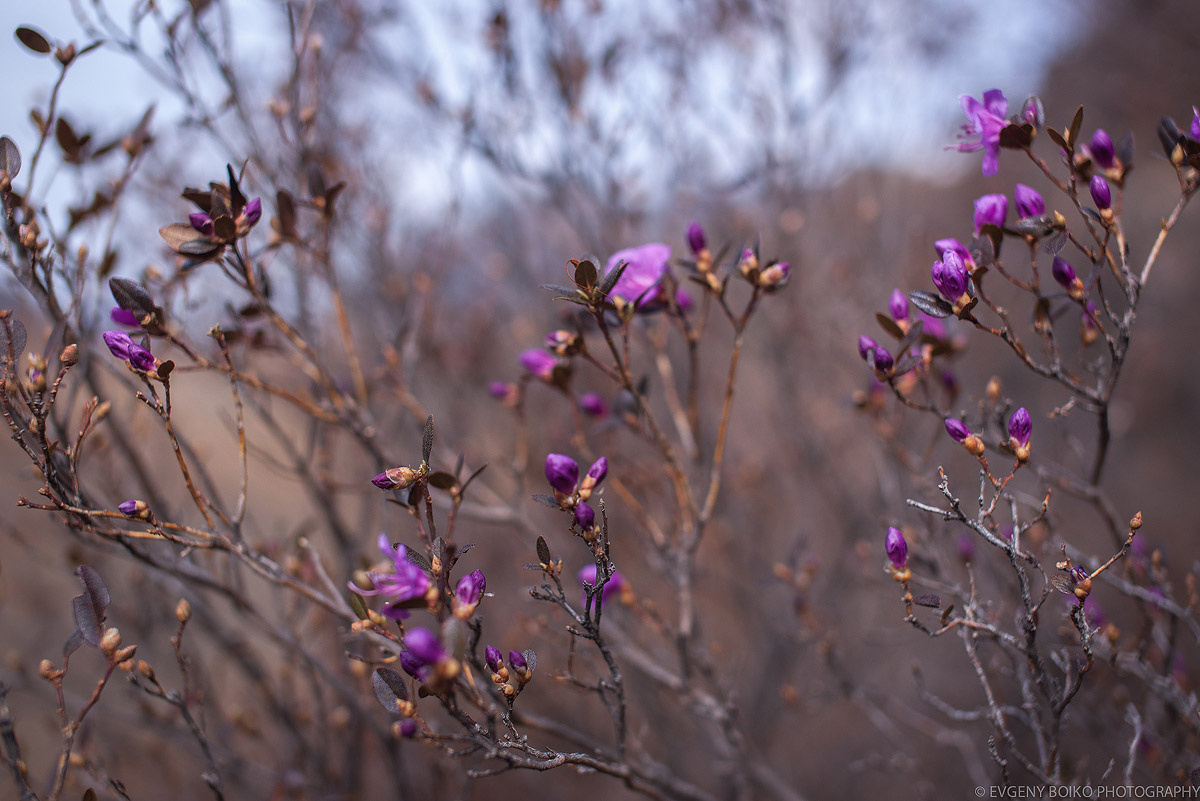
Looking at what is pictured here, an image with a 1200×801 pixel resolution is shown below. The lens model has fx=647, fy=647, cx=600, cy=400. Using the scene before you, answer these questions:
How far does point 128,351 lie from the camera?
→ 1.11m

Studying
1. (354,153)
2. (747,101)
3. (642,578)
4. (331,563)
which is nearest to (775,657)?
(642,578)

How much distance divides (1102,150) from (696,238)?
29.5 inches

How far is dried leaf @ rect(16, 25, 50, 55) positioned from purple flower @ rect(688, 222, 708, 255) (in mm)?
1435

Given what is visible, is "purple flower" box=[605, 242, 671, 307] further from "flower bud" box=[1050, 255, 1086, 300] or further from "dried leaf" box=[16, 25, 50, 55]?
"dried leaf" box=[16, 25, 50, 55]

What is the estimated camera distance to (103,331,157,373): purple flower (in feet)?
3.62

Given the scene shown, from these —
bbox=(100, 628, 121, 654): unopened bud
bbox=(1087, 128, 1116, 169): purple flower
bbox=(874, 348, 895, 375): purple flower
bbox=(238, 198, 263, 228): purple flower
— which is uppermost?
bbox=(1087, 128, 1116, 169): purple flower

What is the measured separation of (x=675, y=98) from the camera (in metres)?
3.27

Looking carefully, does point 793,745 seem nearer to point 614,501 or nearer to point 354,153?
point 614,501

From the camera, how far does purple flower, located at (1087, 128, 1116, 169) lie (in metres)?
1.18

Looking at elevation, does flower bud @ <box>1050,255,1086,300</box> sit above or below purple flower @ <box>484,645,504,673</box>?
above

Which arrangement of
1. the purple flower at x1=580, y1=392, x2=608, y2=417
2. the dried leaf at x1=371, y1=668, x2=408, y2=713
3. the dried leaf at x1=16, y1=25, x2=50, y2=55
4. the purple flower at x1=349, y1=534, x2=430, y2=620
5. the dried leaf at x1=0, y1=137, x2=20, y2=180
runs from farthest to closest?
the purple flower at x1=580, y1=392, x2=608, y2=417, the dried leaf at x1=16, y1=25, x2=50, y2=55, the dried leaf at x1=0, y1=137, x2=20, y2=180, the dried leaf at x1=371, y1=668, x2=408, y2=713, the purple flower at x1=349, y1=534, x2=430, y2=620

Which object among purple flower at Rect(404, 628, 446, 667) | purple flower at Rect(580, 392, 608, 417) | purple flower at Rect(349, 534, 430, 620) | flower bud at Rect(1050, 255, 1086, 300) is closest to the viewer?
purple flower at Rect(404, 628, 446, 667)

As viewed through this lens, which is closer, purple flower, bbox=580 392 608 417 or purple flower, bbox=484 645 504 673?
purple flower, bbox=484 645 504 673

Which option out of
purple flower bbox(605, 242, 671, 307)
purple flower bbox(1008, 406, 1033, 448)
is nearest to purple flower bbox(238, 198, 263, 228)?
purple flower bbox(605, 242, 671, 307)
